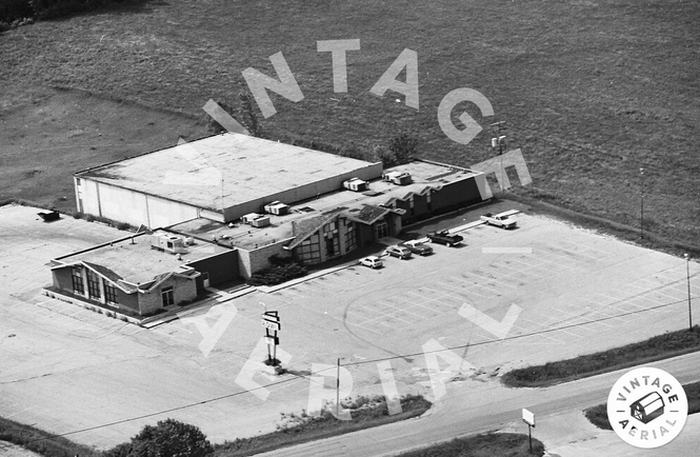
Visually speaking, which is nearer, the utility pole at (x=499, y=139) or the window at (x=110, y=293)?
the window at (x=110, y=293)

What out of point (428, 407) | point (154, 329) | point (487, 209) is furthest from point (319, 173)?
point (428, 407)

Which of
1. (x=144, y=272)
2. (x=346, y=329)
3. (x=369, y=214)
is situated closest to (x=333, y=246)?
(x=369, y=214)

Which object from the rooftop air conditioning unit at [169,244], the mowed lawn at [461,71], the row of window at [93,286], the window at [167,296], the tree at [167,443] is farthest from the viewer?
the mowed lawn at [461,71]

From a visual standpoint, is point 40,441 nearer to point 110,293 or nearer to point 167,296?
point 167,296

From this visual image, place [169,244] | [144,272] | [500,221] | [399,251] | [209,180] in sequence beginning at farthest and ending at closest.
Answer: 1. [209,180]
2. [500,221]
3. [399,251]
4. [169,244]
5. [144,272]

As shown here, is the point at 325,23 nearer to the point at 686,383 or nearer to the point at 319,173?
the point at 319,173

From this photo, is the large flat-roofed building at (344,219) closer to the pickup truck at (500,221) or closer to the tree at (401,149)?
the tree at (401,149)

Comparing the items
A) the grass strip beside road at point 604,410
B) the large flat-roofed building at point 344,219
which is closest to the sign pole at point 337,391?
the grass strip beside road at point 604,410
